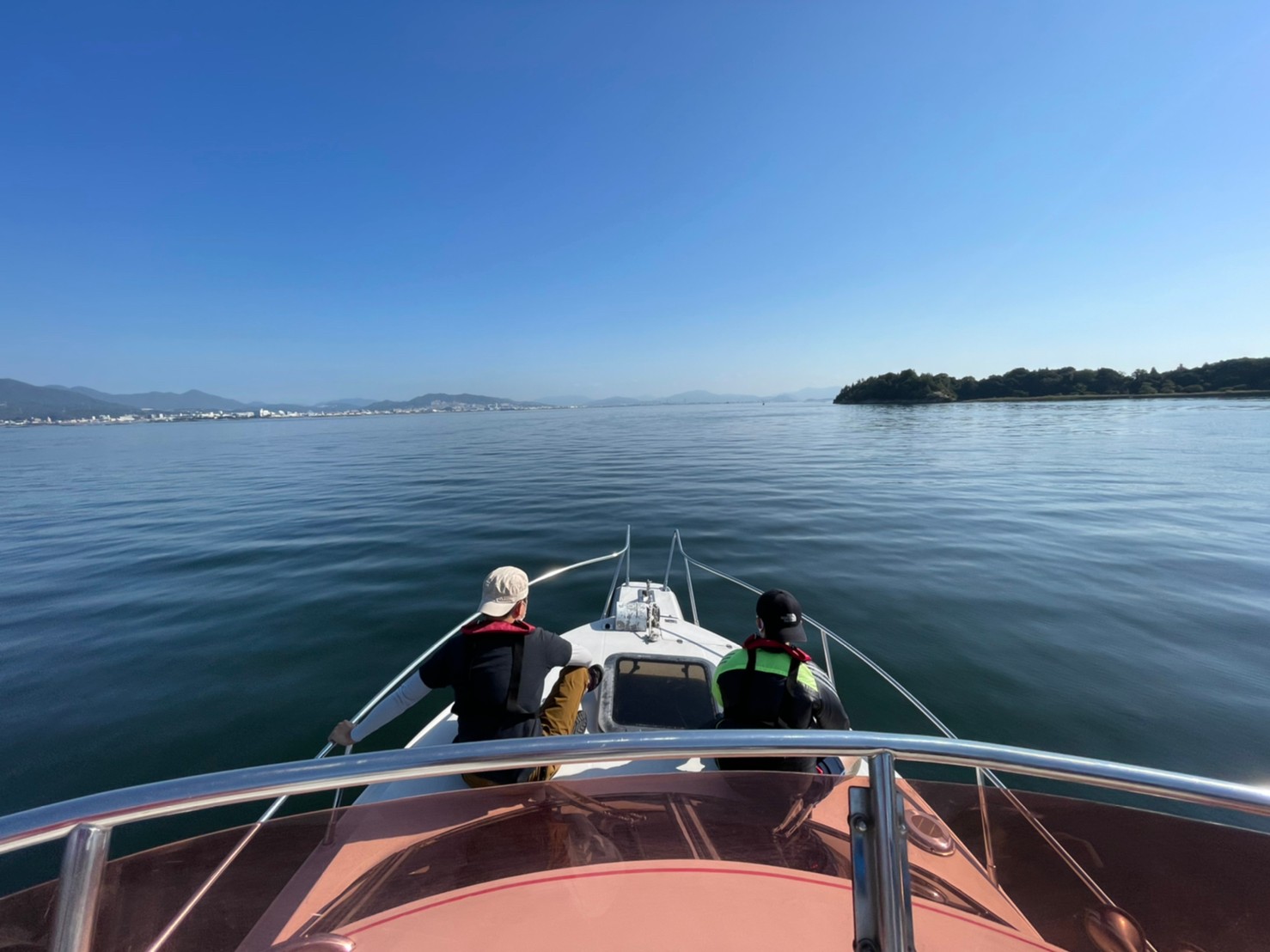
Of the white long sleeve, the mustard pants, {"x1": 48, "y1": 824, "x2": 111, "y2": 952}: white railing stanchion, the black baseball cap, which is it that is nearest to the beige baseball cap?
the white long sleeve

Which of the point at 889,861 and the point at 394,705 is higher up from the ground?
the point at 889,861

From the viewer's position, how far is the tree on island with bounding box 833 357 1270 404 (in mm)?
74312

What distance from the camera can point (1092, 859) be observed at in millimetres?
1746

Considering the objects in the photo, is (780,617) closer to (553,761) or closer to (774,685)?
(774,685)

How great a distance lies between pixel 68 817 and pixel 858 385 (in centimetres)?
10275

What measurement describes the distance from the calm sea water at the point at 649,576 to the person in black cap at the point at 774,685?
A: 94.7 inches

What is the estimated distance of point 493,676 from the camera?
2.50m

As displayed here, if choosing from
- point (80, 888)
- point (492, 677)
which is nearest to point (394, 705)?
point (492, 677)

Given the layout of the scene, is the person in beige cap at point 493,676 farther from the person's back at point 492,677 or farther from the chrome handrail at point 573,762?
the chrome handrail at point 573,762

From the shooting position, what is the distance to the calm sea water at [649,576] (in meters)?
4.39

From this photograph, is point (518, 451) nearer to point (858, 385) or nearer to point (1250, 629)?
point (1250, 629)

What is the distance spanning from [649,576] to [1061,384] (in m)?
113

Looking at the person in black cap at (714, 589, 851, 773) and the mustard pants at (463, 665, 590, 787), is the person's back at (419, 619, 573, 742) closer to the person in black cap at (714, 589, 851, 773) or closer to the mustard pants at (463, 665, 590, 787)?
the mustard pants at (463, 665, 590, 787)

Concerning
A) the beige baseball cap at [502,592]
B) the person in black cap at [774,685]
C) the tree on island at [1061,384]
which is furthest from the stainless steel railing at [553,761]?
the tree on island at [1061,384]
